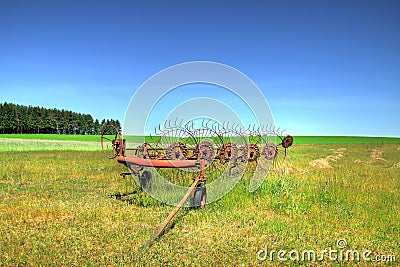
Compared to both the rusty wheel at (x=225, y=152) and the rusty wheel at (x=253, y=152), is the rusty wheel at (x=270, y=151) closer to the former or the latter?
the rusty wheel at (x=253, y=152)

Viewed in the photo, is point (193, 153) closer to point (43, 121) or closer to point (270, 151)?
point (270, 151)

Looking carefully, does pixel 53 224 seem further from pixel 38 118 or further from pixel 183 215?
pixel 38 118

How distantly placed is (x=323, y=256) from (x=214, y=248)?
217 cm

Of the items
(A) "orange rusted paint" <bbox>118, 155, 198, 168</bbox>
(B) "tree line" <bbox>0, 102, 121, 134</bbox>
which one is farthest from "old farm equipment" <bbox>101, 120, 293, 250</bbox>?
(B) "tree line" <bbox>0, 102, 121, 134</bbox>

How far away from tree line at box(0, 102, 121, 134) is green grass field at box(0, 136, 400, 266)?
93.7 metres

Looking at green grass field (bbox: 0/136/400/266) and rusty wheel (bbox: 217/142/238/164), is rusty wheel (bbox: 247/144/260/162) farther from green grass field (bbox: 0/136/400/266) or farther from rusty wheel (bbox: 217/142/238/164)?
rusty wheel (bbox: 217/142/238/164)

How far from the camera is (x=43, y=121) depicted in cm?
11294
